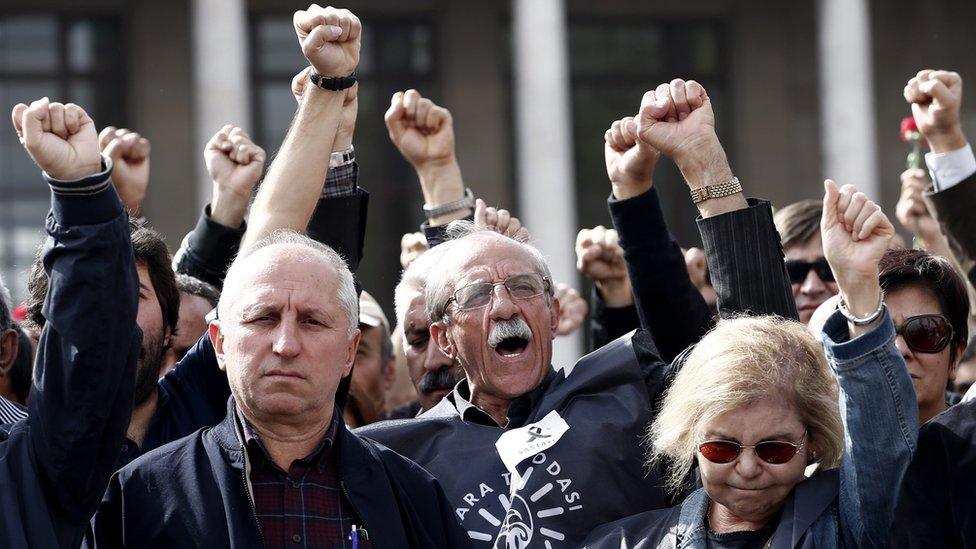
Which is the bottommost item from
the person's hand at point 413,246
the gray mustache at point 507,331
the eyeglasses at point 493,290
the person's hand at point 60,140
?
the gray mustache at point 507,331

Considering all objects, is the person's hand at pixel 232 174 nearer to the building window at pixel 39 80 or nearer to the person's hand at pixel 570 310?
the person's hand at pixel 570 310

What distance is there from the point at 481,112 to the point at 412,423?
18835 millimetres

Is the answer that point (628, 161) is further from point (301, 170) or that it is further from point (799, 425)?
point (799, 425)

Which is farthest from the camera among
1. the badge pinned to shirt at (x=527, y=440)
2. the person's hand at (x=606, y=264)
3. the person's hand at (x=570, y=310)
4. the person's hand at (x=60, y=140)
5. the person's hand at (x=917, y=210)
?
the person's hand at (x=570, y=310)

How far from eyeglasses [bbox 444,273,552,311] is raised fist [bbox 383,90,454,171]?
1.21m

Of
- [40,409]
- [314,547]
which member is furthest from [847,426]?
[40,409]

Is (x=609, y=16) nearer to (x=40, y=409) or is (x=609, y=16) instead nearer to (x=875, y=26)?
(x=875, y=26)

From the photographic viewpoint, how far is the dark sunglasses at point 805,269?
208 inches

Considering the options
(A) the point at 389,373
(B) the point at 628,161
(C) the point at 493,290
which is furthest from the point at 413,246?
(C) the point at 493,290

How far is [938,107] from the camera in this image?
4.43 meters

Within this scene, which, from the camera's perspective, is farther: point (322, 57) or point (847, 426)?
point (322, 57)

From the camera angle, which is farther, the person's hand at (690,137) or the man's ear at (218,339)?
the person's hand at (690,137)

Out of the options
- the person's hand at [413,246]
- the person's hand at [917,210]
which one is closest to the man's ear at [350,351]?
the person's hand at [413,246]

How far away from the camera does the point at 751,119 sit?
75.6 ft
